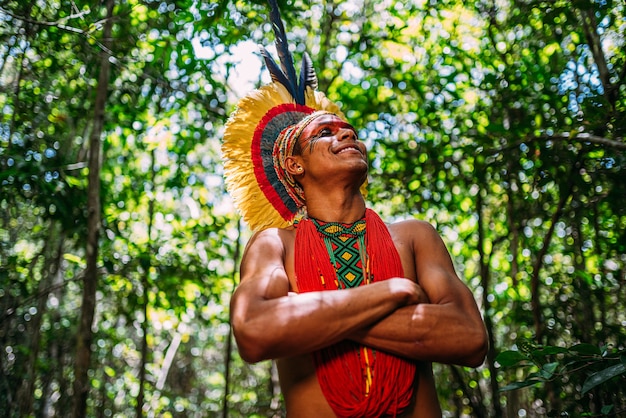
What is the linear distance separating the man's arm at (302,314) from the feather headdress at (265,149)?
0.73 meters

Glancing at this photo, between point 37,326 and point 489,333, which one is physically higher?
point 37,326

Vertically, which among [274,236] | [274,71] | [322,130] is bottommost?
[274,236]

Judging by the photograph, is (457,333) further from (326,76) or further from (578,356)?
(326,76)

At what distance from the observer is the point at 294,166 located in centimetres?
266

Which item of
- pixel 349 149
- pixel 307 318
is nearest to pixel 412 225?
pixel 349 149

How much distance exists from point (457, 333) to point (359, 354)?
0.37 meters

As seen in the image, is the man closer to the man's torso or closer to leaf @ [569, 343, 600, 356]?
the man's torso

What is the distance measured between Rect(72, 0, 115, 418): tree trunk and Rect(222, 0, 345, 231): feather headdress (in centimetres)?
155

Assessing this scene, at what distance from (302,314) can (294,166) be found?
35.6 inches

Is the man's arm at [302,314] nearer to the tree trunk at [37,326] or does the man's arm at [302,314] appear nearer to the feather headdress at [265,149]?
the feather headdress at [265,149]

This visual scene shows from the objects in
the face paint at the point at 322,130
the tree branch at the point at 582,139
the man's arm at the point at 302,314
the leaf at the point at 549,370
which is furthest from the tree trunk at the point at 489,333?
the man's arm at the point at 302,314

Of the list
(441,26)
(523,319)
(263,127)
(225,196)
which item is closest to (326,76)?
(441,26)

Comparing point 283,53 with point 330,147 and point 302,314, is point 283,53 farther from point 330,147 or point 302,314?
point 302,314

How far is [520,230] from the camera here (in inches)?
208
